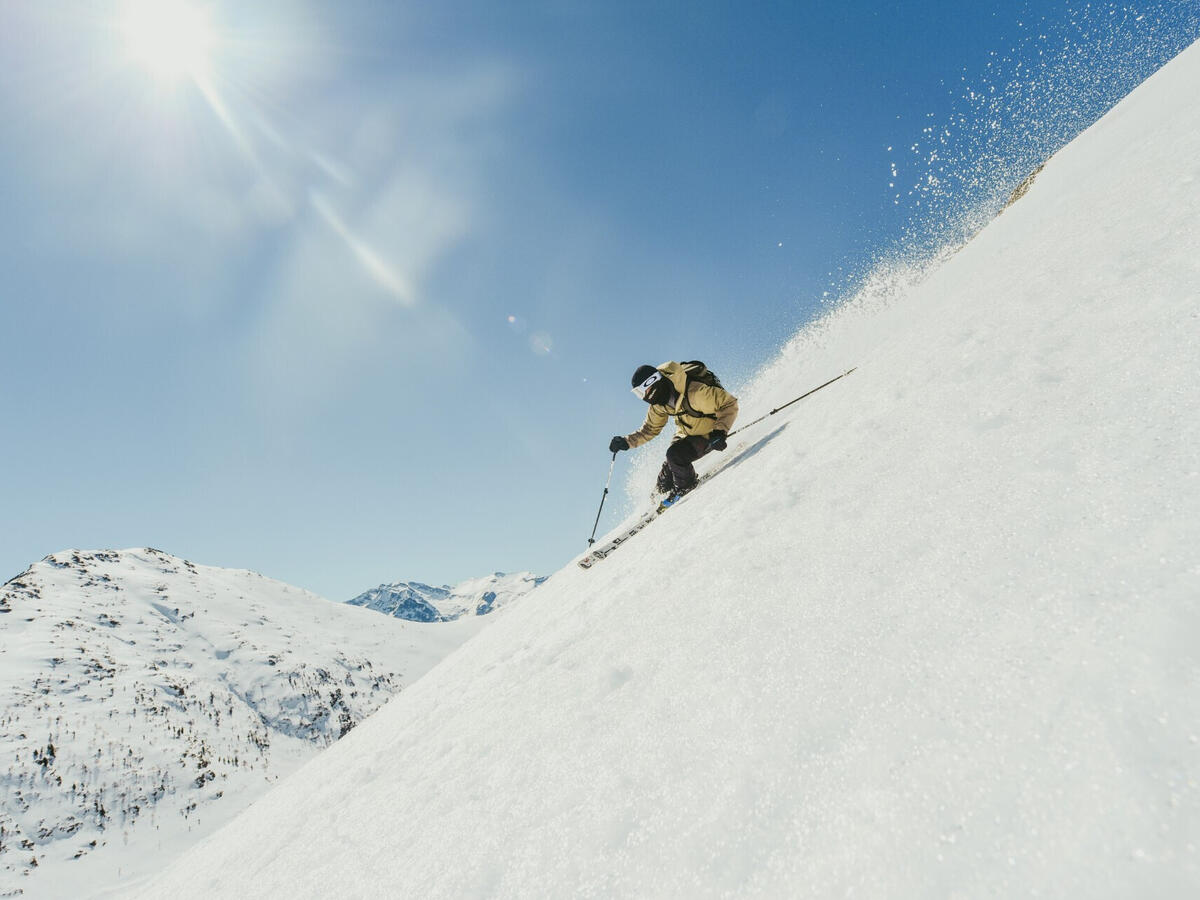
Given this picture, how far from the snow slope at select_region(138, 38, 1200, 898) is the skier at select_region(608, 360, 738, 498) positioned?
3.00m

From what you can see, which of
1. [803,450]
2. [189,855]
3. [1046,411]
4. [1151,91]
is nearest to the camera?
[1046,411]

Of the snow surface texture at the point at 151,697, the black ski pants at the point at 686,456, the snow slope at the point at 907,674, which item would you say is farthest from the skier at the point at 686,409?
the snow surface texture at the point at 151,697

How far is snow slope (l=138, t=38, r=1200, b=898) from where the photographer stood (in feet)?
4.42

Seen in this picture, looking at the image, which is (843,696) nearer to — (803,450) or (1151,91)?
(803,450)

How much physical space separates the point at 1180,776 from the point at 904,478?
2.17 m

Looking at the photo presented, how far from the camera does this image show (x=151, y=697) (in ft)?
110

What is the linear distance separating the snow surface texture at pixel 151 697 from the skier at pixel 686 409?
26748mm

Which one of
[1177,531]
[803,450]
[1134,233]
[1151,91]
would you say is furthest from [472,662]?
[1151,91]

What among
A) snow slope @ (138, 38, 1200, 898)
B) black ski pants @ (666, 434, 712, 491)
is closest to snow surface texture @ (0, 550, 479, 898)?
black ski pants @ (666, 434, 712, 491)

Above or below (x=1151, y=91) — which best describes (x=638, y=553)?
below

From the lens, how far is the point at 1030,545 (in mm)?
2117

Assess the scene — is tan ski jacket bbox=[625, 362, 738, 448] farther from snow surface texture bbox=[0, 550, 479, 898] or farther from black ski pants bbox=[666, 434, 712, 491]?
snow surface texture bbox=[0, 550, 479, 898]

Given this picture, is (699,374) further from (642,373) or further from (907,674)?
(907,674)

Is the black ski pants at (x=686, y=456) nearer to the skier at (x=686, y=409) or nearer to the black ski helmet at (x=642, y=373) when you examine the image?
the skier at (x=686, y=409)
